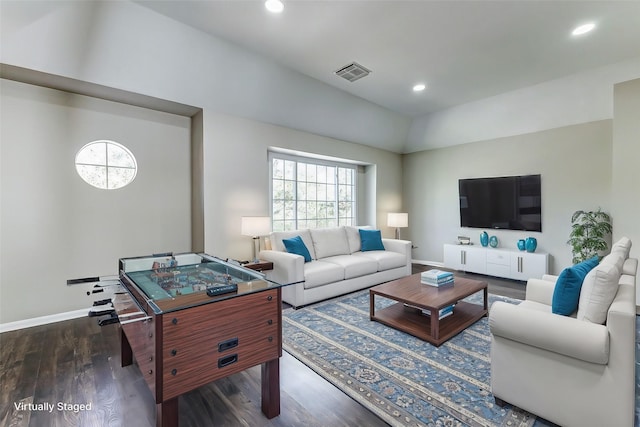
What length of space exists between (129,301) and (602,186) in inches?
232

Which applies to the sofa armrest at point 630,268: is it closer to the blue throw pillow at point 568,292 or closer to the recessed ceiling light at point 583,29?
the blue throw pillow at point 568,292

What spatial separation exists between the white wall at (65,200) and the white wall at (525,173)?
16.2 ft

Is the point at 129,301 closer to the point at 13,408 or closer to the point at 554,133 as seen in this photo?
the point at 13,408

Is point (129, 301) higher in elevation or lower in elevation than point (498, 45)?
lower

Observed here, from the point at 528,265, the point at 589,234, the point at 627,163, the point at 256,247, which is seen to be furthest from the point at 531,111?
the point at 256,247

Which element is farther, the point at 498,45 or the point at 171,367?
the point at 498,45

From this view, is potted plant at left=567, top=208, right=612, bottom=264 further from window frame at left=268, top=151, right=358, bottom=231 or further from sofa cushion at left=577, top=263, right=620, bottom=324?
window frame at left=268, top=151, right=358, bottom=231

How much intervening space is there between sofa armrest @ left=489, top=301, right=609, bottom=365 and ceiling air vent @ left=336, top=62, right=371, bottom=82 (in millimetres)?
3204

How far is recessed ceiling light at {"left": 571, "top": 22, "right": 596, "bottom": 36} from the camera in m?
2.84

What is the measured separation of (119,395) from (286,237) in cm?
255

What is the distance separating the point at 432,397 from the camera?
72.7 inches

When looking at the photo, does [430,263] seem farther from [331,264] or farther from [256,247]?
[256,247]

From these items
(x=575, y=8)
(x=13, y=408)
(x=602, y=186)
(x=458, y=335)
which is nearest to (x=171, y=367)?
(x=13, y=408)

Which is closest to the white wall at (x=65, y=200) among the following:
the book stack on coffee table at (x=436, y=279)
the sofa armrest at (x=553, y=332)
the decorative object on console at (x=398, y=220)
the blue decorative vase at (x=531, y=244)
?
the book stack on coffee table at (x=436, y=279)
